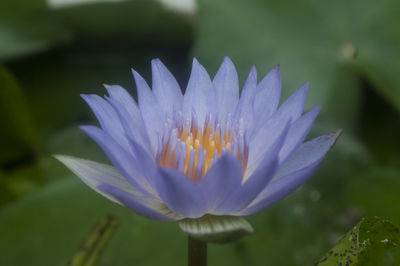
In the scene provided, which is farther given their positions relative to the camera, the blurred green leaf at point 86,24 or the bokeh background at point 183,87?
the blurred green leaf at point 86,24

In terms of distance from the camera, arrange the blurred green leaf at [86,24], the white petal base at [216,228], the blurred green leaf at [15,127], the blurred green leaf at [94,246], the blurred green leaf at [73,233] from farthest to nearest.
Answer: the blurred green leaf at [86,24], the blurred green leaf at [15,127], the blurred green leaf at [73,233], the blurred green leaf at [94,246], the white petal base at [216,228]

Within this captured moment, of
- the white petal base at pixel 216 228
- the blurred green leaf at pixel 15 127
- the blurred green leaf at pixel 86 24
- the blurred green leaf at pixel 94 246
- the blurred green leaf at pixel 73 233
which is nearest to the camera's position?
the white petal base at pixel 216 228

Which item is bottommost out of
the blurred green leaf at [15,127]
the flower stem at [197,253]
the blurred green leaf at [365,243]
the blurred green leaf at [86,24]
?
the blurred green leaf at [15,127]

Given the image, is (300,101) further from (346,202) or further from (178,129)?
(346,202)

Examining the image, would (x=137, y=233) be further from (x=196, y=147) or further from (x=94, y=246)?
(x=196, y=147)

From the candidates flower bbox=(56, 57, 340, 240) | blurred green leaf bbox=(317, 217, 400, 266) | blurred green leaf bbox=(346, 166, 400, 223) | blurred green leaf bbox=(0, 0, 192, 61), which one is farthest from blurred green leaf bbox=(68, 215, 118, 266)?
blurred green leaf bbox=(0, 0, 192, 61)

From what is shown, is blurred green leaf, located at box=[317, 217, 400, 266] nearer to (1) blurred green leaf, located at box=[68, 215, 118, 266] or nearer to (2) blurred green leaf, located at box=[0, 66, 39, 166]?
(1) blurred green leaf, located at box=[68, 215, 118, 266]

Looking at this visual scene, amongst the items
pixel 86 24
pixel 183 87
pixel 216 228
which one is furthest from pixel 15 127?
pixel 216 228

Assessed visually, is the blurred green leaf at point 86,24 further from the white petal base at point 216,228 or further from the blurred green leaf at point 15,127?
the white petal base at point 216,228

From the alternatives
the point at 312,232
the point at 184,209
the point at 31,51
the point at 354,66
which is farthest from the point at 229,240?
the point at 31,51

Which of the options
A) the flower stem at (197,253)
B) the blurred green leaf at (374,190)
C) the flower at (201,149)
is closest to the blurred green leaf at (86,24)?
the blurred green leaf at (374,190)
